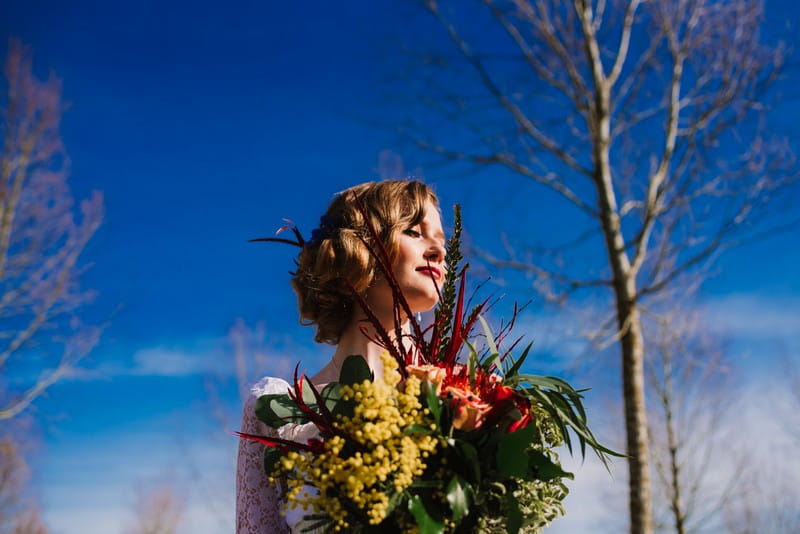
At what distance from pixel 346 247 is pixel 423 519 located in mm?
869

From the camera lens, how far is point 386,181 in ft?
7.11

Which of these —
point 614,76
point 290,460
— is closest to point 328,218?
point 290,460

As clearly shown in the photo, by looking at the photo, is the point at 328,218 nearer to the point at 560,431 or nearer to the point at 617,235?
the point at 560,431

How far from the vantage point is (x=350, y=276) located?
6.46ft

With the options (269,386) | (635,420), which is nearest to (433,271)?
(269,386)

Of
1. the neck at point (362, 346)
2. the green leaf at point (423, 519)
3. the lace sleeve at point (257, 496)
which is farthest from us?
the neck at point (362, 346)

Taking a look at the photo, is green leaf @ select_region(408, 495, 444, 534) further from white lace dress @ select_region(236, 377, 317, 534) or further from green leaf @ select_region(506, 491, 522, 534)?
white lace dress @ select_region(236, 377, 317, 534)

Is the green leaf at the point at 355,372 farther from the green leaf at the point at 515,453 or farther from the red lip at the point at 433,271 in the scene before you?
the red lip at the point at 433,271

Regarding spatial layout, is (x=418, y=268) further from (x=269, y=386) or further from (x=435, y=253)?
(x=269, y=386)

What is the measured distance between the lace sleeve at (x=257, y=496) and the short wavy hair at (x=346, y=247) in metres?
0.32

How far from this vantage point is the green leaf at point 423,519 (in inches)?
50.5

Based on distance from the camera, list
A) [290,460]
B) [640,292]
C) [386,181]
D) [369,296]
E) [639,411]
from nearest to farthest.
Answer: [290,460] < [369,296] < [386,181] < [639,411] < [640,292]

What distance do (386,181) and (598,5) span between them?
19.6 ft

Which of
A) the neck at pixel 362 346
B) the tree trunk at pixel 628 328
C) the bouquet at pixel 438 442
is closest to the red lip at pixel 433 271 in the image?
the neck at pixel 362 346
